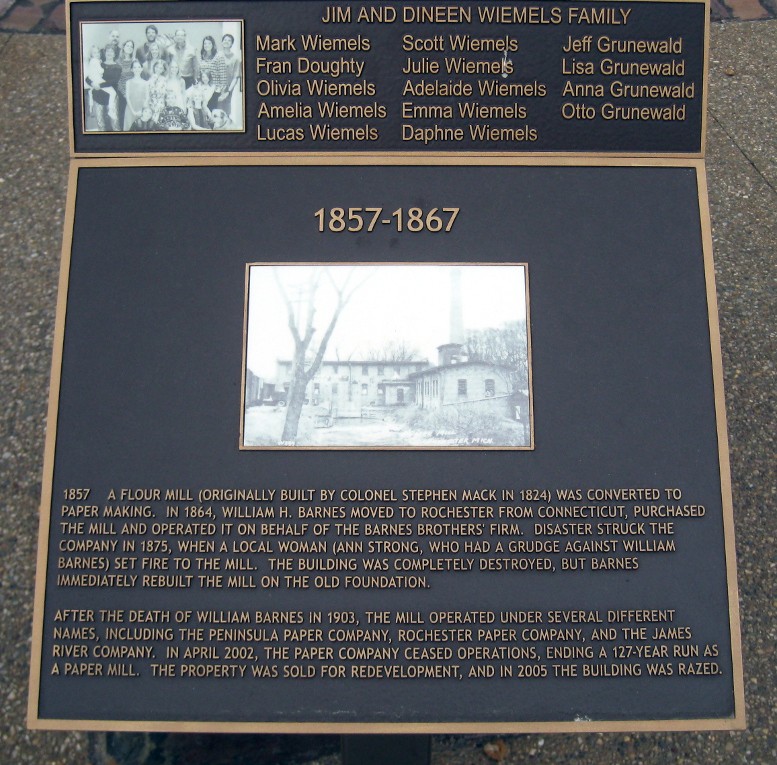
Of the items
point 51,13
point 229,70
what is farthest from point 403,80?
point 51,13

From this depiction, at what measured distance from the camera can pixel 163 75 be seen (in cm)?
368

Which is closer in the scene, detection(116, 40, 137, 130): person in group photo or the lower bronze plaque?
Result: the lower bronze plaque

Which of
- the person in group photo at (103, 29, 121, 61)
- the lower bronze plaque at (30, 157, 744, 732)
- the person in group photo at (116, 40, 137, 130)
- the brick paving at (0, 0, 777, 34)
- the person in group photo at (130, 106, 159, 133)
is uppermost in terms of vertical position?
the brick paving at (0, 0, 777, 34)

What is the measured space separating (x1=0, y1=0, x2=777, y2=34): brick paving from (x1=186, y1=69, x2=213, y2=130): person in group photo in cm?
368

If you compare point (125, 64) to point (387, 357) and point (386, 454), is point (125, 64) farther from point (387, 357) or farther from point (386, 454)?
point (386, 454)

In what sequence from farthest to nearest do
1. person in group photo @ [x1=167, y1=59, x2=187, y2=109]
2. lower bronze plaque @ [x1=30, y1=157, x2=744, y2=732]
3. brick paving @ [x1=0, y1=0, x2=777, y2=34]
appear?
brick paving @ [x1=0, y1=0, x2=777, y2=34] < person in group photo @ [x1=167, y1=59, x2=187, y2=109] < lower bronze plaque @ [x1=30, y1=157, x2=744, y2=732]

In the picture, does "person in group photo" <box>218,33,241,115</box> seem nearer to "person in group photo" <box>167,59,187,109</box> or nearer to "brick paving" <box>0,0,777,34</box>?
"person in group photo" <box>167,59,187,109</box>

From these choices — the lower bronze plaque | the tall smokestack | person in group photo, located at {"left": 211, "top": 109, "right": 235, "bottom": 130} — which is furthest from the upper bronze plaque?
the tall smokestack

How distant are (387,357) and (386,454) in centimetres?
46

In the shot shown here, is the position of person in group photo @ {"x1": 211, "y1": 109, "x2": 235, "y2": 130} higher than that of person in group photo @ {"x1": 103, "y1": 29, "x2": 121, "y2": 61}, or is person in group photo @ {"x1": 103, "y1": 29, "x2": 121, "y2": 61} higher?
person in group photo @ {"x1": 103, "y1": 29, "x2": 121, "y2": 61}

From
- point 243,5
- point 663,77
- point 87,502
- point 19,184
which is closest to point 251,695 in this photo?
point 87,502

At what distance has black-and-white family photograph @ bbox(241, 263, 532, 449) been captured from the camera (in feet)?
11.2

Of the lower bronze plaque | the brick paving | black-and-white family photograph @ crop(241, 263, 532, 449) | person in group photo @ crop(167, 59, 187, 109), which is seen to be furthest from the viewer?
the brick paving

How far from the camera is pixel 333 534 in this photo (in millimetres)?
3383
